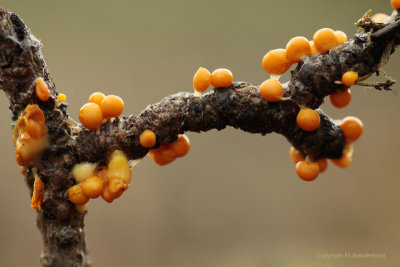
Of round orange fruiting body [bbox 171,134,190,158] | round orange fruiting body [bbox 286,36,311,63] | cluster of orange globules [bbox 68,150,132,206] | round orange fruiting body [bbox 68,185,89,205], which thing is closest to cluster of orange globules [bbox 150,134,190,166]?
round orange fruiting body [bbox 171,134,190,158]

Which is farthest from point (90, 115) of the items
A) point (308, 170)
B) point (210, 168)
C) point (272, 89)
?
point (210, 168)

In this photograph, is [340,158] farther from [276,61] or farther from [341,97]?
[276,61]

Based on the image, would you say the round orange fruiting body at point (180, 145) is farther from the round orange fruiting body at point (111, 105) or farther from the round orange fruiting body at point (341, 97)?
the round orange fruiting body at point (341, 97)

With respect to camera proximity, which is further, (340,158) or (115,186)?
(340,158)

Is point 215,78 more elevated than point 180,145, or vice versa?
point 215,78

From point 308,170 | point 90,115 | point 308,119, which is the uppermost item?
point 90,115

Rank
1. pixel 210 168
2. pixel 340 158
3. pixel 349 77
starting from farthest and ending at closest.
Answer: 1. pixel 210 168
2. pixel 340 158
3. pixel 349 77

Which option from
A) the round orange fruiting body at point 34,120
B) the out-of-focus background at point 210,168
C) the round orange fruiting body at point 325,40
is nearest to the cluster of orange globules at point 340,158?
the round orange fruiting body at point 325,40

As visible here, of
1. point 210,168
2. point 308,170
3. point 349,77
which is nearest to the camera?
point 349,77

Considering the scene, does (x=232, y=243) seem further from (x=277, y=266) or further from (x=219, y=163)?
(x=219, y=163)
